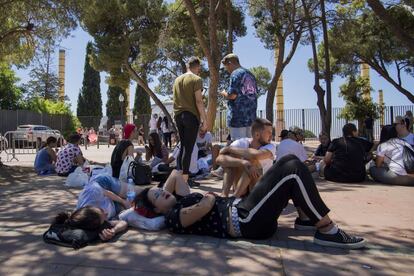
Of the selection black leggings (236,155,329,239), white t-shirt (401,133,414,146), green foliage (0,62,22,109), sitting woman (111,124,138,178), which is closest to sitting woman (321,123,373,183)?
white t-shirt (401,133,414,146)

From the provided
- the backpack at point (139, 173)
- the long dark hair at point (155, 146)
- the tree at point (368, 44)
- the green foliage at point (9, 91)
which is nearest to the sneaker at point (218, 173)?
the long dark hair at point (155, 146)

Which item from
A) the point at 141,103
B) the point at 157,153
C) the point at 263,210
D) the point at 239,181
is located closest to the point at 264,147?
the point at 239,181

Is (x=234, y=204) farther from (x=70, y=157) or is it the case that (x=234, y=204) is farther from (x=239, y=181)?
(x=70, y=157)

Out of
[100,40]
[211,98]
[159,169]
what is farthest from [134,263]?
[100,40]

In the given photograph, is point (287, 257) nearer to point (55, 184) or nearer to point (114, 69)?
point (55, 184)

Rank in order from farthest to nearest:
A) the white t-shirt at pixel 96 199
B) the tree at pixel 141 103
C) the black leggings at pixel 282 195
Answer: the tree at pixel 141 103, the white t-shirt at pixel 96 199, the black leggings at pixel 282 195

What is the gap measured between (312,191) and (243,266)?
2.97 ft

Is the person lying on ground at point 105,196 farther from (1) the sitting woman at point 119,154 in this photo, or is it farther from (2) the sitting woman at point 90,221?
(1) the sitting woman at point 119,154

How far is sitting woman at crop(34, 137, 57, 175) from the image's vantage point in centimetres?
981

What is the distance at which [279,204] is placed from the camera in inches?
151

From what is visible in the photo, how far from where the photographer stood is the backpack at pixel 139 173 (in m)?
7.36

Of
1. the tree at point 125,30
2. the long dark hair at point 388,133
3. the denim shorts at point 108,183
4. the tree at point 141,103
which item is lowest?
the denim shorts at point 108,183

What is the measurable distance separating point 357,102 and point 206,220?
2163cm

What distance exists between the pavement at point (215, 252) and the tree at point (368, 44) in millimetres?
15044
